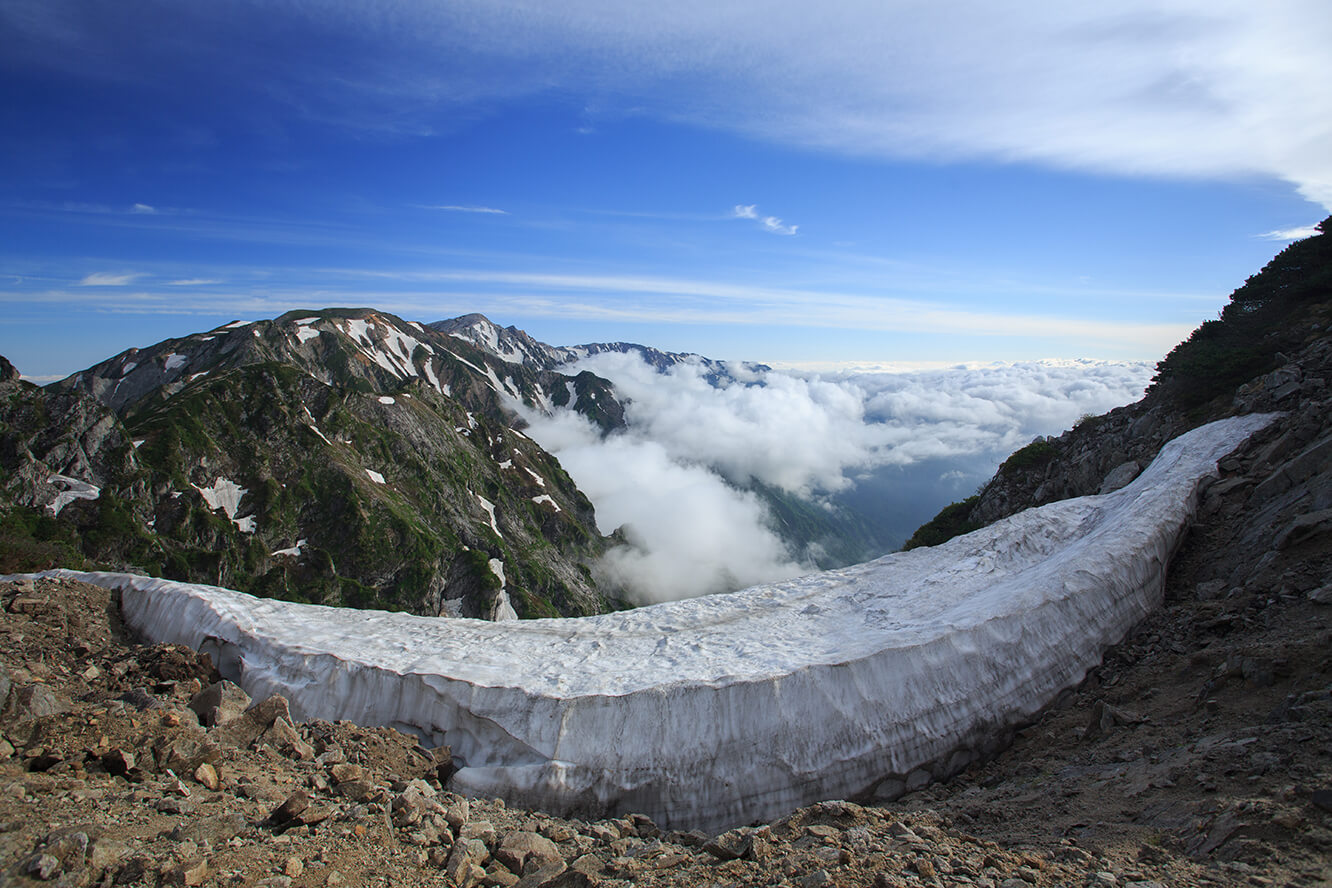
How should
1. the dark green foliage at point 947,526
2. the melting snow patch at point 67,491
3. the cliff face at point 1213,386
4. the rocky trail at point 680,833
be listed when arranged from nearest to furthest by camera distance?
1. the rocky trail at point 680,833
2. the cliff face at point 1213,386
3. the dark green foliage at point 947,526
4. the melting snow patch at point 67,491

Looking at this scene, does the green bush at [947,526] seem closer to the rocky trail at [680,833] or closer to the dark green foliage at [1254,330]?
the dark green foliage at [1254,330]

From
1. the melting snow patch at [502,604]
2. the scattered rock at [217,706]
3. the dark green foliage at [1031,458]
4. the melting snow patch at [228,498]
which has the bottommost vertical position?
the melting snow patch at [502,604]

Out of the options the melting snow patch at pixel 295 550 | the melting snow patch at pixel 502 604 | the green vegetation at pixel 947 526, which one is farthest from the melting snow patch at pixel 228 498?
the green vegetation at pixel 947 526

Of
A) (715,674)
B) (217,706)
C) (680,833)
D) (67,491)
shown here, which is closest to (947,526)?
(715,674)

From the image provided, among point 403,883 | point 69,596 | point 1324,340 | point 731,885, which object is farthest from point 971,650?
point 1324,340

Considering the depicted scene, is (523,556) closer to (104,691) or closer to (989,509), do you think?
(989,509)

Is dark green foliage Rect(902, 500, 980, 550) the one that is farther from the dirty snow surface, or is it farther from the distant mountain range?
the distant mountain range
